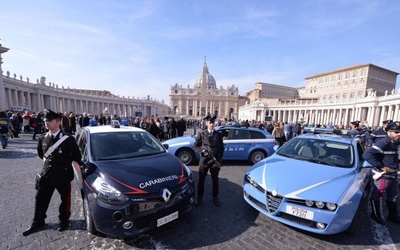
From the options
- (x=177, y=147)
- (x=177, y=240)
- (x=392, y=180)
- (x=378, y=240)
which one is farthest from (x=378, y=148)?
(x=177, y=147)

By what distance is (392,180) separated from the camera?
11.8 ft

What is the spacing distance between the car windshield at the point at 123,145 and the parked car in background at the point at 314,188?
2319 millimetres

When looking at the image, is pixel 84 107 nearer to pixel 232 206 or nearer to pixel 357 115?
pixel 232 206

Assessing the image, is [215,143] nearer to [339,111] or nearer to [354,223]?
[354,223]

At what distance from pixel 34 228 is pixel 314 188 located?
15.6 feet

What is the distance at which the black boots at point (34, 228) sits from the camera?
2.98 meters

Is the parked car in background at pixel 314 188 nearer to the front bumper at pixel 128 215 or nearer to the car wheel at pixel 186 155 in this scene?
the front bumper at pixel 128 215

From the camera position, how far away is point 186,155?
751cm

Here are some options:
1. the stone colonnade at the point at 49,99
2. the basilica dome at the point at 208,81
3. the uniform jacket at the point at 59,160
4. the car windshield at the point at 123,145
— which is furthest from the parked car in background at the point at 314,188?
the basilica dome at the point at 208,81

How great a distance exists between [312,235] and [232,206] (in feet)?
5.12

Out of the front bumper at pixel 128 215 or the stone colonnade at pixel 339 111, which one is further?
the stone colonnade at pixel 339 111

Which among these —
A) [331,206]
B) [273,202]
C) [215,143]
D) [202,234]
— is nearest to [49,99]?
[215,143]

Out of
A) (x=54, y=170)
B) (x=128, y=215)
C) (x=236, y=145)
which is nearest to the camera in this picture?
(x=128, y=215)

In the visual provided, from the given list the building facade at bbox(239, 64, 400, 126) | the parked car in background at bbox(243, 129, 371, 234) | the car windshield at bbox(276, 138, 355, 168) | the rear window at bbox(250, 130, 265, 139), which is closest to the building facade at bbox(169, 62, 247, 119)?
the building facade at bbox(239, 64, 400, 126)
